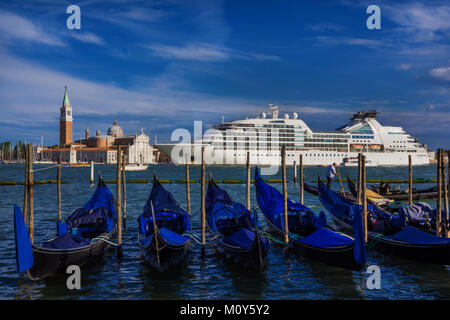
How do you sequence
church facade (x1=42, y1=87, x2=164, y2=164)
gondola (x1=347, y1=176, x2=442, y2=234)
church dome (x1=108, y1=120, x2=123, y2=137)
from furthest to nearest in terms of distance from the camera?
church dome (x1=108, y1=120, x2=123, y2=137)
church facade (x1=42, y1=87, x2=164, y2=164)
gondola (x1=347, y1=176, x2=442, y2=234)

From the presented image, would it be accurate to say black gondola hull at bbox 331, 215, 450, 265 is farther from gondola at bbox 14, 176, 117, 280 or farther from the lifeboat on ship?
the lifeboat on ship

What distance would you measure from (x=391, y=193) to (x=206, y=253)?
Result: 43.7ft

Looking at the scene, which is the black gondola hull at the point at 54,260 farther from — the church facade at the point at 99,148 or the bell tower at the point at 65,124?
the bell tower at the point at 65,124

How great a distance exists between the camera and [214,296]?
684 cm

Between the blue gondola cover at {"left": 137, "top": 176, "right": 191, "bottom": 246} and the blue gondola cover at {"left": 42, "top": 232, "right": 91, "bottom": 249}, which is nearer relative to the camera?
the blue gondola cover at {"left": 42, "top": 232, "right": 91, "bottom": 249}

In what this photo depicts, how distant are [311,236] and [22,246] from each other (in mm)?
5362

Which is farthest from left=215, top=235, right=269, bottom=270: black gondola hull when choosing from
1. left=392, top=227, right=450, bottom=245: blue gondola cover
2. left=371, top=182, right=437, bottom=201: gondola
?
left=371, top=182, right=437, bottom=201: gondola

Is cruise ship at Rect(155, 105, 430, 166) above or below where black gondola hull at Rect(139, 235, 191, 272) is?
above

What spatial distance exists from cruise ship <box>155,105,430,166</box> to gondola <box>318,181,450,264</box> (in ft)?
141

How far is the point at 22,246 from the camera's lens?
6.48 meters

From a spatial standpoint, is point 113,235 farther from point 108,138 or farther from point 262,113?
point 108,138

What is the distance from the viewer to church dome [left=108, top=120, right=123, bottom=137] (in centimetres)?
11707

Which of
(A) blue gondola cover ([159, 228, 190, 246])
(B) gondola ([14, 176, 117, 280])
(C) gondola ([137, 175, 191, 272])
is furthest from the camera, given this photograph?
(A) blue gondola cover ([159, 228, 190, 246])

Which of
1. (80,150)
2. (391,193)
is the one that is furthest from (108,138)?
(391,193)
